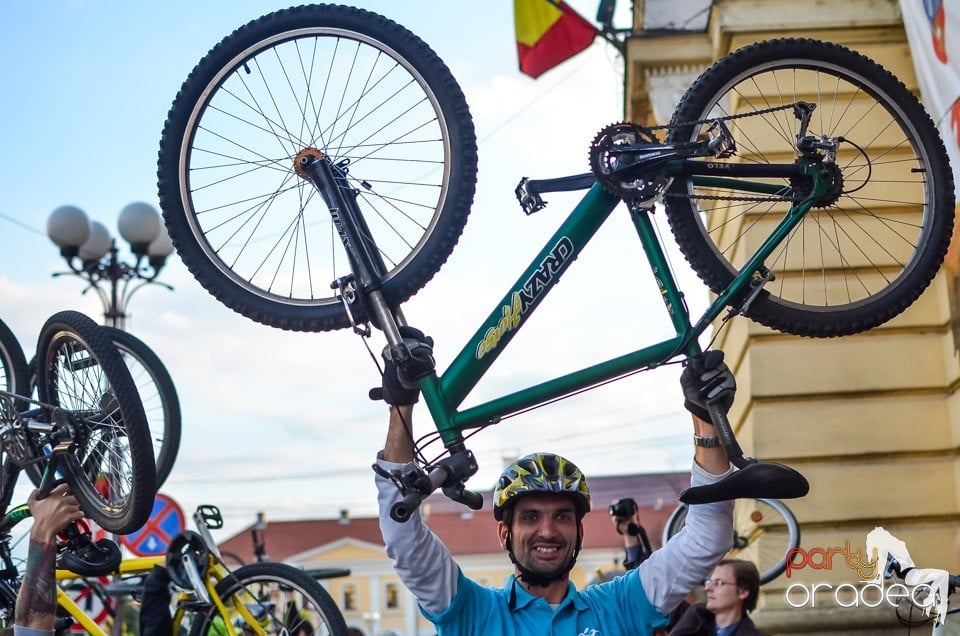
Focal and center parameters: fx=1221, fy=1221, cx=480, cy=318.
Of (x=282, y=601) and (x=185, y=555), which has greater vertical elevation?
(x=185, y=555)

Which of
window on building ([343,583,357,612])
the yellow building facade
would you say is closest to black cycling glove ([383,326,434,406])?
the yellow building facade

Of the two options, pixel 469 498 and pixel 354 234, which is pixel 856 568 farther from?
pixel 354 234

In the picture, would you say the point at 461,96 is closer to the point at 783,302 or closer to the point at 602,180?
the point at 602,180

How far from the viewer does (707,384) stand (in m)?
3.53

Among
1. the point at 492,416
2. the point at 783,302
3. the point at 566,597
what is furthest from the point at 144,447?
the point at 783,302

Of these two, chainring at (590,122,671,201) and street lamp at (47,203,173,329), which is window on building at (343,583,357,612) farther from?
chainring at (590,122,671,201)

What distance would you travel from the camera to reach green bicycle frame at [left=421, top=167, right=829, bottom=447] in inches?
148

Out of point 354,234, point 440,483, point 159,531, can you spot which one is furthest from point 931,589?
point 159,531

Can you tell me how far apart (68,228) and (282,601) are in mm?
6281

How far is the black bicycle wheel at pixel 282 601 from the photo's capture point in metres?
5.72

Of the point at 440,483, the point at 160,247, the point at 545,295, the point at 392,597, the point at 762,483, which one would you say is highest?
the point at 392,597

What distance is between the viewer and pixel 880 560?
7613 mm

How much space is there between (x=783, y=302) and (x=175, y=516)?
8302 millimetres

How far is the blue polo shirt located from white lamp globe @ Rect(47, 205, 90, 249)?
8561 mm
